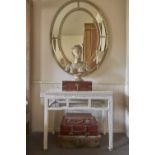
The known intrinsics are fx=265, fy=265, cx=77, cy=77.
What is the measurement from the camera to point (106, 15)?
4031 mm

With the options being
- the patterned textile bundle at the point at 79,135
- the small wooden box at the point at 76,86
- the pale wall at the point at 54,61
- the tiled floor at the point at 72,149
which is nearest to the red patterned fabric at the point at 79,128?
the patterned textile bundle at the point at 79,135

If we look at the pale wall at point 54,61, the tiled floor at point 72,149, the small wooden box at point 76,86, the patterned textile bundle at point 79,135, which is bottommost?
the tiled floor at point 72,149

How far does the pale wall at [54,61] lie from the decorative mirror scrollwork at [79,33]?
0.09 m

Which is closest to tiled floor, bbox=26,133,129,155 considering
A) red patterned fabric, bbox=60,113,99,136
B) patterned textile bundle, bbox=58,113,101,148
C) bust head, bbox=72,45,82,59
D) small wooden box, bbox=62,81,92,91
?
patterned textile bundle, bbox=58,113,101,148

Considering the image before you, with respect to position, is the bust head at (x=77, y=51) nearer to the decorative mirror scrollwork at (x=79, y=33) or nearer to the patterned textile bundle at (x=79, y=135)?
the decorative mirror scrollwork at (x=79, y=33)

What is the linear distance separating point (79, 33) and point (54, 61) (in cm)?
57

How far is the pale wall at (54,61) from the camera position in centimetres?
403

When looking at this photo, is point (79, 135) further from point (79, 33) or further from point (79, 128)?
point (79, 33)

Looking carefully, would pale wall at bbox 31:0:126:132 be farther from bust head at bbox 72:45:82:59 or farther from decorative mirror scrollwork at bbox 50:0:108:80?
bust head at bbox 72:45:82:59

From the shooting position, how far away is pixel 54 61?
404 centimetres

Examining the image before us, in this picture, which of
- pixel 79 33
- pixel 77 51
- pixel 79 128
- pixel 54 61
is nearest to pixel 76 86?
pixel 79 128
